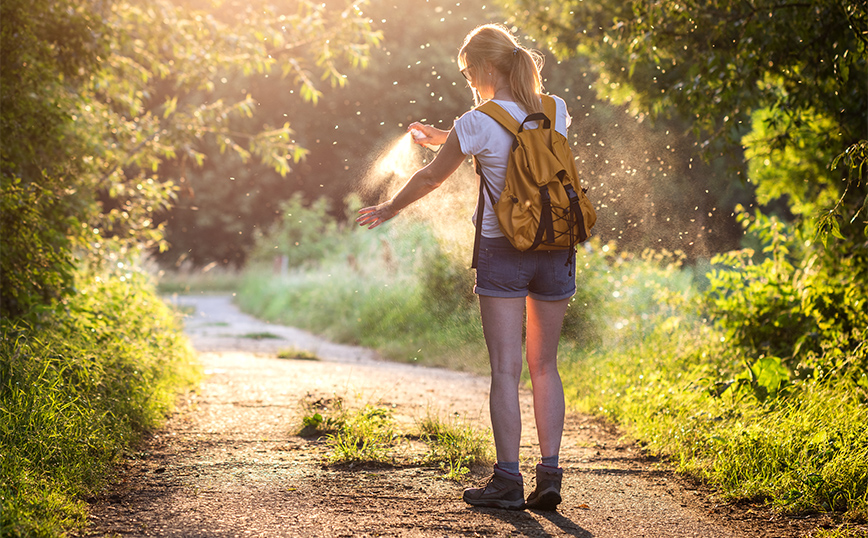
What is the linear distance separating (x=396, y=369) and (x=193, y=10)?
15.6ft

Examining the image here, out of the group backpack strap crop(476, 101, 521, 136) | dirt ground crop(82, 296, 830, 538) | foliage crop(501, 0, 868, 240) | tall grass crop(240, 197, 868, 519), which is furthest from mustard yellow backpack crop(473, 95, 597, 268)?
foliage crop(501, 0, 868, 240)

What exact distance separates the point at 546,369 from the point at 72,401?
7.79ft

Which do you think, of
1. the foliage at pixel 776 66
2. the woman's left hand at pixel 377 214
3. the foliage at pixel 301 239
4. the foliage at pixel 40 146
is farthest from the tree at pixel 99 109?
the foliage at pixel 301 239

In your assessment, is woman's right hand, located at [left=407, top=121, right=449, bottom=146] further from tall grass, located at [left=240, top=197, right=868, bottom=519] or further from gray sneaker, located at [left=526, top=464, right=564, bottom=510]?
tall grass, located at [left=240, top=197, right=868, bottom=519]

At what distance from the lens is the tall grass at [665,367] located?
339 centimetres

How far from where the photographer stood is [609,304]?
29.1 feet

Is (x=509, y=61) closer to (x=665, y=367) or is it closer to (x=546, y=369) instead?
(x=546, y=369)

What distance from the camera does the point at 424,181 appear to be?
10.2 ft

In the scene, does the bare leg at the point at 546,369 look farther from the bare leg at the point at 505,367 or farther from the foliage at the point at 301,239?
the foliage at the point at 301,239

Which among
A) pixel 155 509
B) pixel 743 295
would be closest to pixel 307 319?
pixel 743 295

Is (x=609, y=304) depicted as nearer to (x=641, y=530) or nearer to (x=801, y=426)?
(x=801, y=426)

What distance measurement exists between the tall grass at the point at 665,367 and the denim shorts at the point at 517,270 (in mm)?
1334

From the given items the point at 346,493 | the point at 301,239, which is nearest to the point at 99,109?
the point at 346,493

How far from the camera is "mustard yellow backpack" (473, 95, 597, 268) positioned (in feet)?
9.60
